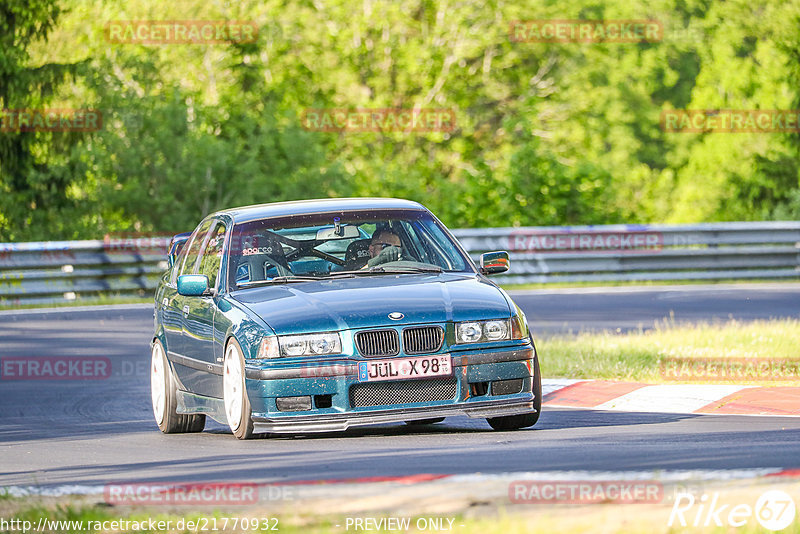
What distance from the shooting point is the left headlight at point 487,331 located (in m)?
9.02

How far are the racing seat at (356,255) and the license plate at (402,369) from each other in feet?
4.51

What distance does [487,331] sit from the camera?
911 cm

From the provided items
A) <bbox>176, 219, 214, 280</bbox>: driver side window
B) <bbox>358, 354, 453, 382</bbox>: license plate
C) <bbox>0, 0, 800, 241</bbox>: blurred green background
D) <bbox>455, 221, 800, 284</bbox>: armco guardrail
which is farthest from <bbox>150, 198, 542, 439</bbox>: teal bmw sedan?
<bbox>0, 0, 800, 241</bbox>: blurred green background

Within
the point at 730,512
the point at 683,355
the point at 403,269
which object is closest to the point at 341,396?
the point at 403,269

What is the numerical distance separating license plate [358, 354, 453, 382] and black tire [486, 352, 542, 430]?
2.35 feet

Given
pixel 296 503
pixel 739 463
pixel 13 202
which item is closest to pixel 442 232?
pixel 739 463

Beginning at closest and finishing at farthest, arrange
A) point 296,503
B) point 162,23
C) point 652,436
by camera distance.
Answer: point 296,503
point 652,436
point 162,23

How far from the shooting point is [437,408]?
8.91 metres

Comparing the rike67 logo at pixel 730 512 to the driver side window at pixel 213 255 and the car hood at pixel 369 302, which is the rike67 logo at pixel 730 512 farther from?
the driver side window at pixel 213 255

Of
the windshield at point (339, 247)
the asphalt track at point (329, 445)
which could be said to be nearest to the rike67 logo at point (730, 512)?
the asphalt track at point (329, 445)

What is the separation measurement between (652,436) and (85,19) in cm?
3429

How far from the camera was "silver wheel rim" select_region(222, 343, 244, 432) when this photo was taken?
→ 9188 millimetres

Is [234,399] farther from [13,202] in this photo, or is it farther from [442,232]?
[13,202]

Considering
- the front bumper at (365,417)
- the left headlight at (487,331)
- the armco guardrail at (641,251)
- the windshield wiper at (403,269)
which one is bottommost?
the armco guardrail at (641,251)
